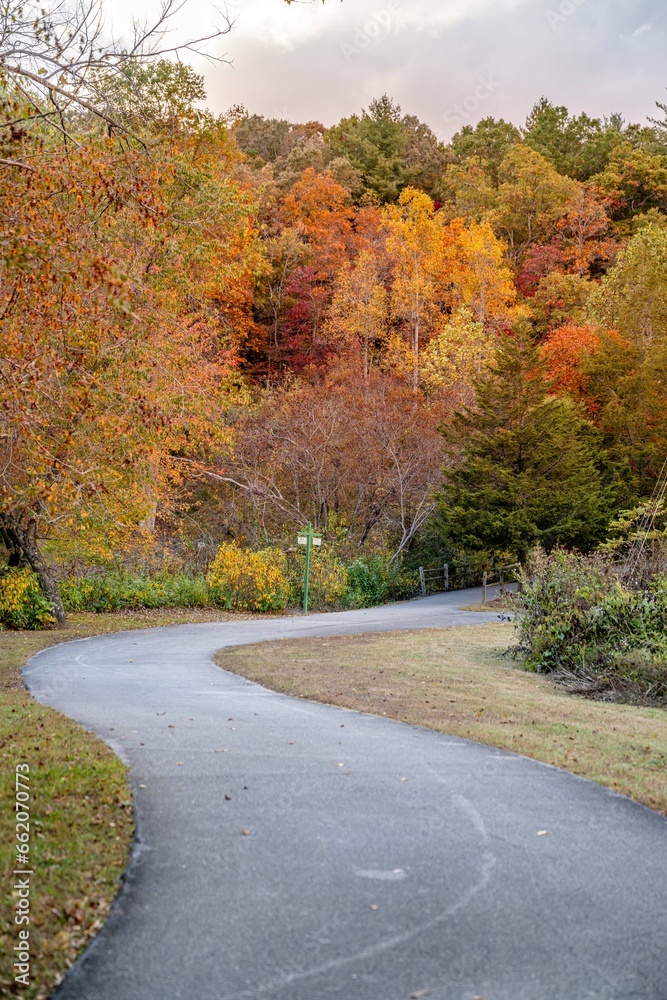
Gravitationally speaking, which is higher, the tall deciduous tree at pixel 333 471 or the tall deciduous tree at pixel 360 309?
the tall deciduous tree at pixel 360 309

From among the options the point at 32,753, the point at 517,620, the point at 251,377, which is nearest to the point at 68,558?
the point at 517,620

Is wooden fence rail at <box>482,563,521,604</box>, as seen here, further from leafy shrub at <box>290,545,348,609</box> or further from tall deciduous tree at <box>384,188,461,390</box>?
tall deciduous tree at <box>384,188,461,390</box>

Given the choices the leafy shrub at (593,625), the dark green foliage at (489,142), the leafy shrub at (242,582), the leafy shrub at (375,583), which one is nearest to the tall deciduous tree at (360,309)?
the leafy shrub at (375,583)

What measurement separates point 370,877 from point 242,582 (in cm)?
2122

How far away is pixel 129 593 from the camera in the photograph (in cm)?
2369

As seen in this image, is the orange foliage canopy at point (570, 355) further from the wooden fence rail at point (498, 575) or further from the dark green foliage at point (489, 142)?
the dark green foliage at point (489, 142)

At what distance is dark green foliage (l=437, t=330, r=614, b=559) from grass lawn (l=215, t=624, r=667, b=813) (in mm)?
13120

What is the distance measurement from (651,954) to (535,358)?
29.3 m

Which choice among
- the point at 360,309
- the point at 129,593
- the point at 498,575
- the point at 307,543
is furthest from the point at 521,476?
the point at 360,309

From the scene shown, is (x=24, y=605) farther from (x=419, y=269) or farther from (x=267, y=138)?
(x=267, y=138)

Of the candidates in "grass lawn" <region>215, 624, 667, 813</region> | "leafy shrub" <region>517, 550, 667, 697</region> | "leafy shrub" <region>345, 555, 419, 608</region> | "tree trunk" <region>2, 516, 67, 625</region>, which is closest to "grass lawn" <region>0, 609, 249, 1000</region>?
"grass lawn" <region>215, 624, 667, 813</region>

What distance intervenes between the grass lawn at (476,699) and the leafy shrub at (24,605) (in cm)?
627

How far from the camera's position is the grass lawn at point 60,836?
3.77m

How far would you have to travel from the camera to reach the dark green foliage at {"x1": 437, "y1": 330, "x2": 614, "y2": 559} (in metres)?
30.3
